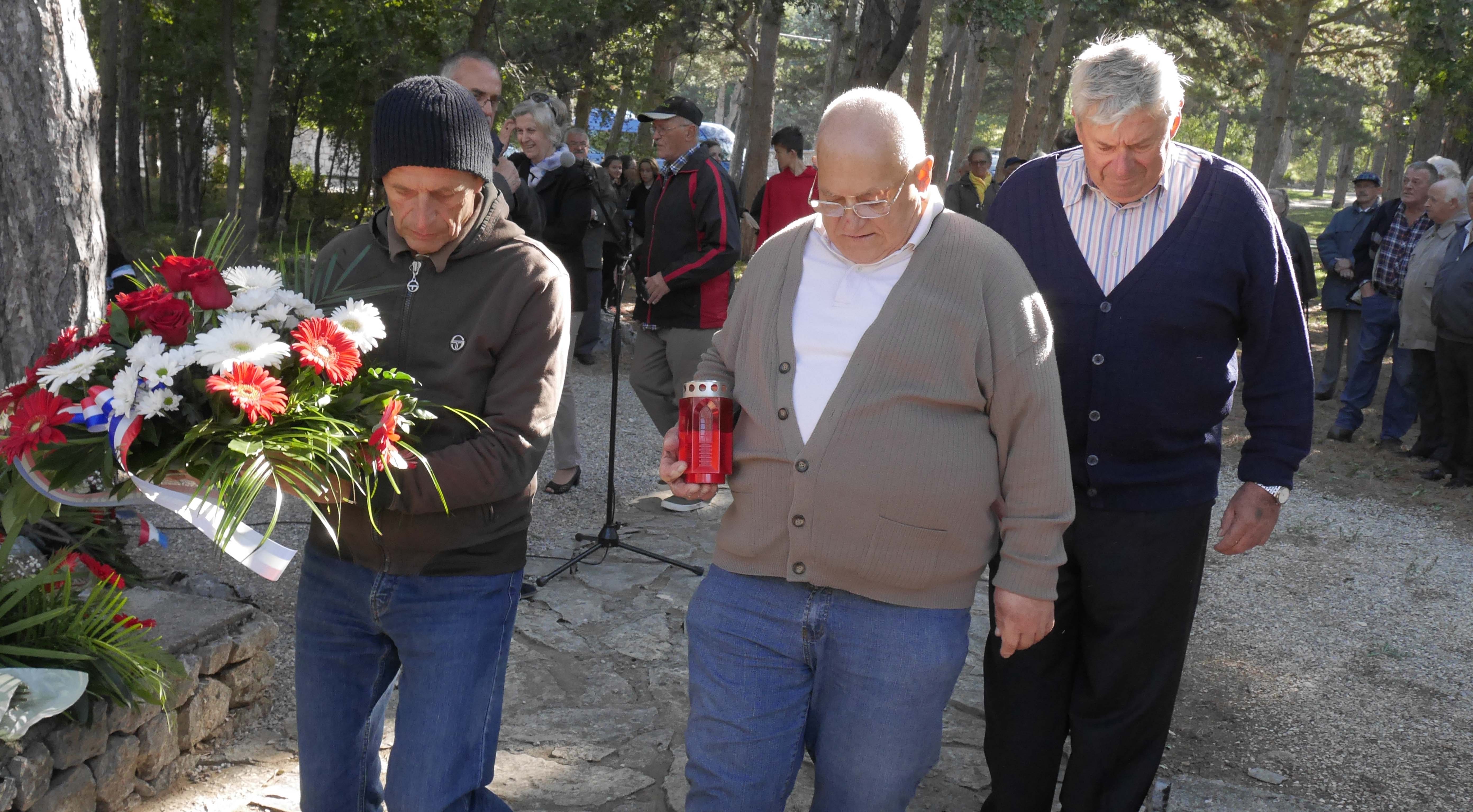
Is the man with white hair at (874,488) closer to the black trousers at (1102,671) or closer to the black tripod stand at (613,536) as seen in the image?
the black trousers at (1102,671)

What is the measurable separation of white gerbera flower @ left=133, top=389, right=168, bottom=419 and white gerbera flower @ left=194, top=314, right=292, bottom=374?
86mm

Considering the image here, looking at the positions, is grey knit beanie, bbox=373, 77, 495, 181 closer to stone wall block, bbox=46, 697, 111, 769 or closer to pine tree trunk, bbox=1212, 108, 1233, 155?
stone wall block, bbox=46, 697, 111, 769

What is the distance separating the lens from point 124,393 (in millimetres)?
2035

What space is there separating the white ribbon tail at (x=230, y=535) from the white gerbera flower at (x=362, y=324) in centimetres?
39

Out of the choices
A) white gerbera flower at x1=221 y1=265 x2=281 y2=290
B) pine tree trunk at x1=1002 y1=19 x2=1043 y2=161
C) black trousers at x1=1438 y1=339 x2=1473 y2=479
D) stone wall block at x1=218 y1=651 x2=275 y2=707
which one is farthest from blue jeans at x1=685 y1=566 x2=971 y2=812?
pine tree trunk at x1=1002 y1=19 x2=1043 y2=161

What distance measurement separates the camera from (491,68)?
460cm

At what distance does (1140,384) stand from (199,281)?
2.00 meters

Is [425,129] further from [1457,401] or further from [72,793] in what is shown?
[1457,401]

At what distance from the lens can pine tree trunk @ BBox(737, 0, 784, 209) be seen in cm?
1789

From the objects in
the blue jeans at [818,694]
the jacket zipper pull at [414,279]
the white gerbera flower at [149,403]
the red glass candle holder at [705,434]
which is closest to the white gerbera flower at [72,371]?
the white gerbera flower at [149,403]

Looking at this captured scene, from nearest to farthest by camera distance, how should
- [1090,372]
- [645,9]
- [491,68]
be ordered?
[1090,372] → [491,68] → [645,9]

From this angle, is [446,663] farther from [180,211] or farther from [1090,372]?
[180,211]

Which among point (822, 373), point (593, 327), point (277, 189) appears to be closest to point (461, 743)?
point (822, 373)

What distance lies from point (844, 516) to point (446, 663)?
86cm
